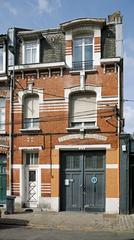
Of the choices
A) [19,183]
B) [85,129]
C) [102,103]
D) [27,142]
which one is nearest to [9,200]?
[19,183]

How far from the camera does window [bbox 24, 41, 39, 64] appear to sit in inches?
946

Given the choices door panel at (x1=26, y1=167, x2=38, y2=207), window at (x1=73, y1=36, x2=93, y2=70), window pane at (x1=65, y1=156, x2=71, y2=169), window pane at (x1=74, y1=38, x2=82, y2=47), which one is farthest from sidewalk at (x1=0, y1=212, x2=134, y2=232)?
window pane at (x1=74, y1=38, x2=82, y2=47)

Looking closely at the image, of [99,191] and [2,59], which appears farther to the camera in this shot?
[2,59]

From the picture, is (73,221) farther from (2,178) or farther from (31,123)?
(31,123)

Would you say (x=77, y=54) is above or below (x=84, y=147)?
above

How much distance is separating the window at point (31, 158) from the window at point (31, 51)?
4.99m

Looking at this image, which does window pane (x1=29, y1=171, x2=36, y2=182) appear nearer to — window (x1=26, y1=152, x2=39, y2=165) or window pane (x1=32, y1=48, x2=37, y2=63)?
window (x1=26, y1=152, x2=39, y2=165)

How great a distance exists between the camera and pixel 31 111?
2386 centimetres

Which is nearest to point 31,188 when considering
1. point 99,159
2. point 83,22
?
point 99,159

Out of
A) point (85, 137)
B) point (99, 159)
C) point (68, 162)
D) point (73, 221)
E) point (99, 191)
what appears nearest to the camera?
point (73, 221)

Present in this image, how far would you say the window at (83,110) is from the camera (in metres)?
22.7

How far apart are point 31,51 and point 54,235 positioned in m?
11.1

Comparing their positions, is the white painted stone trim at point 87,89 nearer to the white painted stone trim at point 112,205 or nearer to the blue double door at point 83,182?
the blue double door at point 83,182

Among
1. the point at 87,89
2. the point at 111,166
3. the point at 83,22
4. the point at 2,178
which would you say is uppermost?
the point at 83,22
